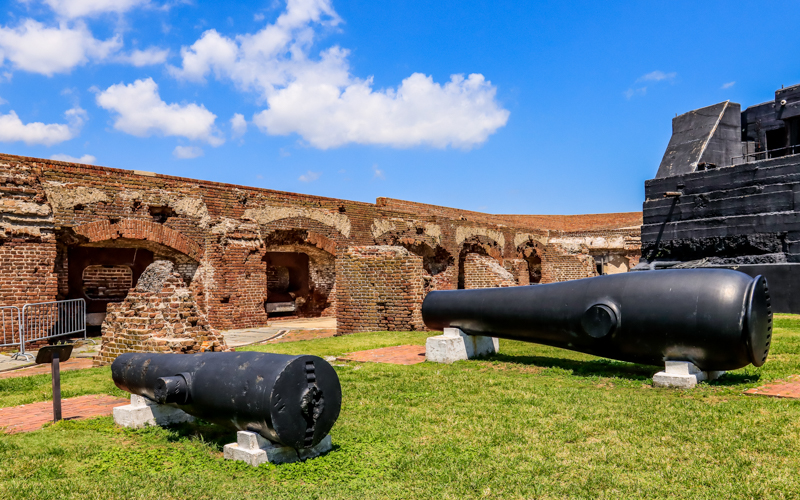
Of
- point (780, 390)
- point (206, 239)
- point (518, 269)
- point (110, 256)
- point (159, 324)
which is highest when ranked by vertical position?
point (206, 239)

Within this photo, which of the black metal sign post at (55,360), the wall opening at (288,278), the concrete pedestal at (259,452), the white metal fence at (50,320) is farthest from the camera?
the wall opening at (288,278)

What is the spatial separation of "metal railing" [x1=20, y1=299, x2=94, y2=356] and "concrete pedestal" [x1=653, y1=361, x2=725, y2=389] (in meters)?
9.56

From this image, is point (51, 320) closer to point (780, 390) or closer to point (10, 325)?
point (10, 325)

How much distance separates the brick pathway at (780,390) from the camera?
4.68 metres

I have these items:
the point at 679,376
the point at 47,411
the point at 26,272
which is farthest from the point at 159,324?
the point at 679,376

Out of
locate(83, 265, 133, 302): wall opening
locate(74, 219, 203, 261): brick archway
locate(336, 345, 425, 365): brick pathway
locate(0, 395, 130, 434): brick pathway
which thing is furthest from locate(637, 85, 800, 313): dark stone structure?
locate(83, 265, 133, 302): wall opening

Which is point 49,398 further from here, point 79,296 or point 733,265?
point 733,265

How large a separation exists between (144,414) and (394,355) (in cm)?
402

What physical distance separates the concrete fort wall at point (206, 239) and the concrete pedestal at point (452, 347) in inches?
158

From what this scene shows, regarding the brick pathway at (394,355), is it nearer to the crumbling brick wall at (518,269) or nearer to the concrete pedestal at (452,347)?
the concrete pedestal at (452,347)

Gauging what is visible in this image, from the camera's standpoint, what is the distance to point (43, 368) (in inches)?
311

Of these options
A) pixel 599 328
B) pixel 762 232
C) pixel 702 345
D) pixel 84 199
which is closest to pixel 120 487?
pixel 599 328

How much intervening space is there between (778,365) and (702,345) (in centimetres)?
187

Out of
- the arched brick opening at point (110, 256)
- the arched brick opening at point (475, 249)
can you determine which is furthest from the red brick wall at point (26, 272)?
the arched brick opening at point (475, 249)
